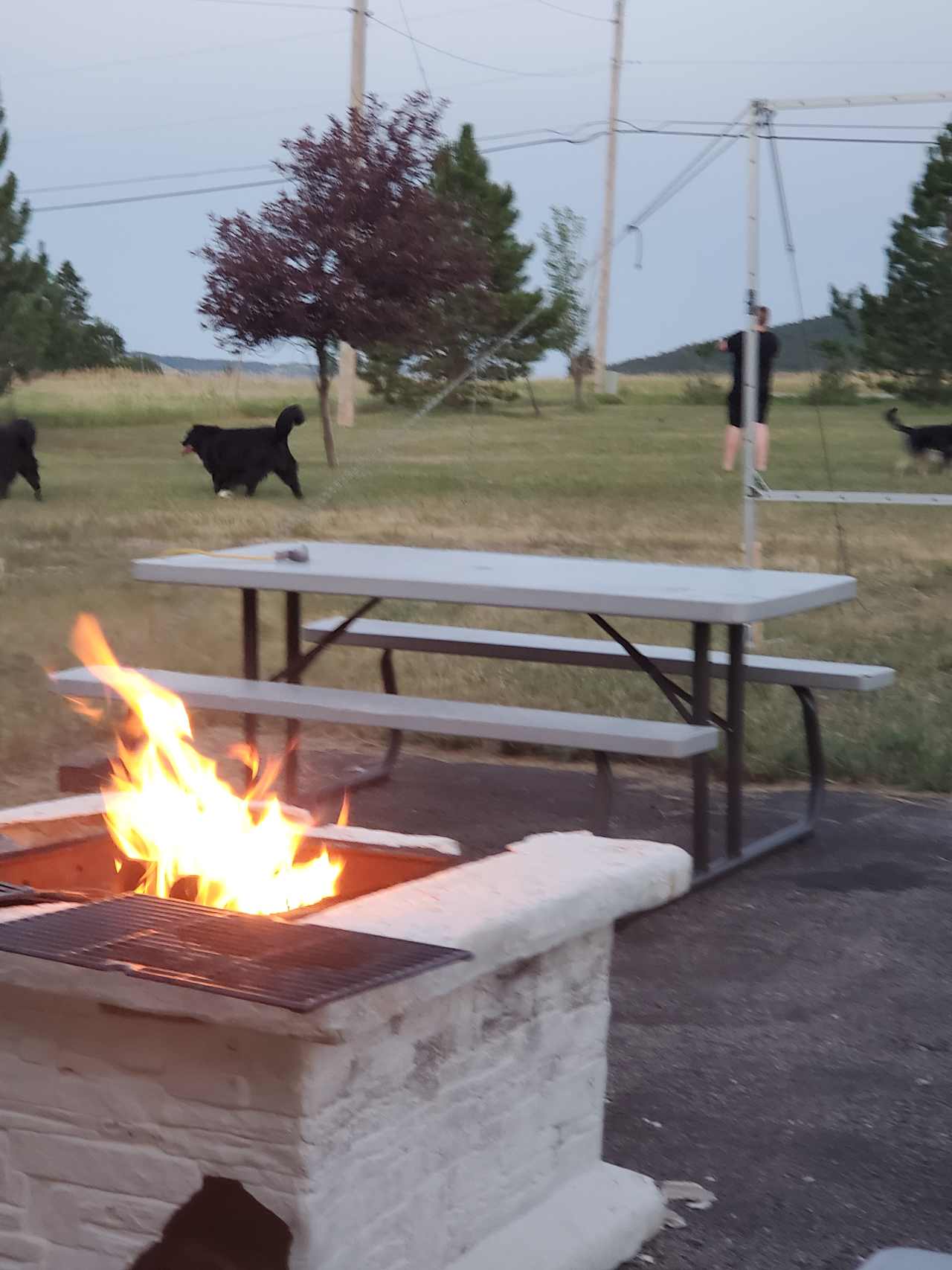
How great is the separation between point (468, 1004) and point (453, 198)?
10.3 metres

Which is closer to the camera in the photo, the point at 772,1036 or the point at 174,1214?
the point at 174,1214

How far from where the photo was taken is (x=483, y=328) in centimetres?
1100

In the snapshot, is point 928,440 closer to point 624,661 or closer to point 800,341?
point 800,341

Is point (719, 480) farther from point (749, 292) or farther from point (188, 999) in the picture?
point (188, 999)

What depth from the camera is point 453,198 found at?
11.6m

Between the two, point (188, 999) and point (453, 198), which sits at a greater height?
point (453, 198)

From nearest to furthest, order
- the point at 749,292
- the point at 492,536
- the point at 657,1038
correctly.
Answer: the point at 657,1038, the point at 749,292, the point at 492,536

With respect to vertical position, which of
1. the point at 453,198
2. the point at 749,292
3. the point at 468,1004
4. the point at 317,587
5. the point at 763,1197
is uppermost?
the point at 453,198

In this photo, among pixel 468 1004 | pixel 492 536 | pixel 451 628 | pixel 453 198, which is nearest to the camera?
pixel 468 1004

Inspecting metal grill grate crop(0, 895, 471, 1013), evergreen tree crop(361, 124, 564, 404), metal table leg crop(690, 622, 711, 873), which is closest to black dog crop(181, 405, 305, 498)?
evergreen tree crop(361, 124, 564, 404)

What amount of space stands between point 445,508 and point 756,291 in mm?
4813

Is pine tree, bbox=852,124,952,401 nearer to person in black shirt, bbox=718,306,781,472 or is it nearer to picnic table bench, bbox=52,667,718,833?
person in black shirt, bbox=718,306,781,472

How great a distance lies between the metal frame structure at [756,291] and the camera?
5.96 metres

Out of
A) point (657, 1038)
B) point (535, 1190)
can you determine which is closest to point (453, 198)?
point (657, 1038)
